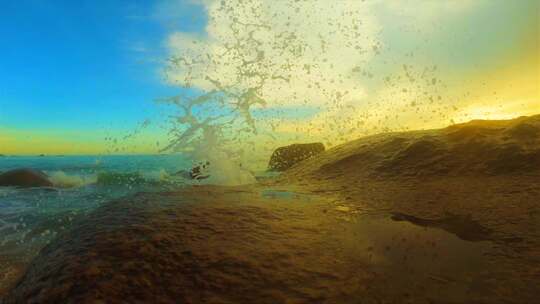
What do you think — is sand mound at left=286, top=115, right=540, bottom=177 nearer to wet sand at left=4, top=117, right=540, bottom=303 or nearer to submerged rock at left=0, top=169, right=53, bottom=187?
wet sand at left=4, top=117, right=540, bottom=303

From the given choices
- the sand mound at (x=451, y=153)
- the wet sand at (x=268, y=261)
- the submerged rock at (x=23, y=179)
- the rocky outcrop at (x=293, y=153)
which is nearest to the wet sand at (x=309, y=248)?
the wet sand at (x=268, y=261)

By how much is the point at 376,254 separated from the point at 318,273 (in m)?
0.48

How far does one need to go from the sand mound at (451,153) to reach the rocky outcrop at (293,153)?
10441 mm

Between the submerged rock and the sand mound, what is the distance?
1219 centimetres

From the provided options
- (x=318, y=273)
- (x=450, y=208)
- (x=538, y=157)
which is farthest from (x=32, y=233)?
(x=538, y=157)

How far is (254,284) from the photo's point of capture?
161cm

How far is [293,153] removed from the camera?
1617 centimetres

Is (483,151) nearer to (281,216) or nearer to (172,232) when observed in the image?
(281,216)

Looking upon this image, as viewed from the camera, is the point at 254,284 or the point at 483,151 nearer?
the point at 254,284

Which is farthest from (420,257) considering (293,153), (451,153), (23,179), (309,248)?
(23,179)

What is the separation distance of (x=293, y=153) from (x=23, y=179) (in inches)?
425

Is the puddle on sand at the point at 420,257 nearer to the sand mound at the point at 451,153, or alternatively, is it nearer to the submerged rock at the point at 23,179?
the sand mound at the point at 451,153

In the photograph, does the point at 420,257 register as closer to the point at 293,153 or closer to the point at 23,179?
the point at 293,153

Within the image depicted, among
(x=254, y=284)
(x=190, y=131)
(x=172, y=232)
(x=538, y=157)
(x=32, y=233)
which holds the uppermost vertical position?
(x=190, y=131)
